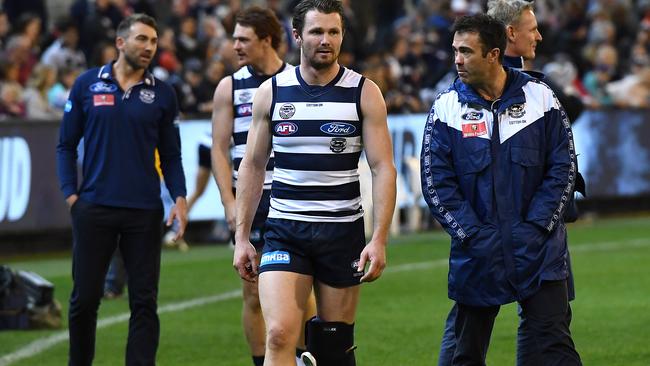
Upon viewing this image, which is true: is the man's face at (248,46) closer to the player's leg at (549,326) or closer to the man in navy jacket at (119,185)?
the man in navy jacket at (119,185)

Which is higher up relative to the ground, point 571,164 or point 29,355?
point 571,164

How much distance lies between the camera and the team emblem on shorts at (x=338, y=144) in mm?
7762

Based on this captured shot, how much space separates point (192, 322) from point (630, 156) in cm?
1265

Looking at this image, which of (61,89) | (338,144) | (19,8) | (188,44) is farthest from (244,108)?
(19,8)

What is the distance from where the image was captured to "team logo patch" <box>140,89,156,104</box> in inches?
381

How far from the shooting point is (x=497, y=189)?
734 cm

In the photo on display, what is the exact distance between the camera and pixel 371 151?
25.5 feet

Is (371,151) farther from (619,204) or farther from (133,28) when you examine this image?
(619,204)

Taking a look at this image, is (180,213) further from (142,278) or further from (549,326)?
(549,326)

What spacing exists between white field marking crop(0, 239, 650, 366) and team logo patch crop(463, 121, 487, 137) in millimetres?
4820

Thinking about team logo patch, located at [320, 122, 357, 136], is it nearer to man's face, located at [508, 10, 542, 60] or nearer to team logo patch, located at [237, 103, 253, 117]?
man's face, located at [508, 10, 542, 60]

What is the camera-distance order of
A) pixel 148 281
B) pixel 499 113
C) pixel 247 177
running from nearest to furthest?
pixel 499 113 < pixel 247 177 < pixel 148 281

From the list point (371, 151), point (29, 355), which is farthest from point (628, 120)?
point (371, 151)

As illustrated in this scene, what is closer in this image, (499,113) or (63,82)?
(499,113)
